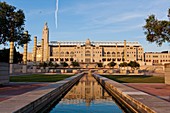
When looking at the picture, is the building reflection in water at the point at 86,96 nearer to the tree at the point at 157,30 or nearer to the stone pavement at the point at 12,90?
the stone pavement at the point at 12,90

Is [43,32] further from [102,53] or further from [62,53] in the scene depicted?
[102,53]

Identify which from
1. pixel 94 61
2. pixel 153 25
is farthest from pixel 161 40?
pixel 94 61

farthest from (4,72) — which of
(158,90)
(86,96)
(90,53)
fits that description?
(90,53)

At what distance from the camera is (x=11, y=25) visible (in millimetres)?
17203

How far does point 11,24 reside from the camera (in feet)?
56.4

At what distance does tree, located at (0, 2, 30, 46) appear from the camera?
53.7ft

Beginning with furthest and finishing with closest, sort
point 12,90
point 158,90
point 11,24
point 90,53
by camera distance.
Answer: point 90,53
point 11,24
point 158,90
point 12,90

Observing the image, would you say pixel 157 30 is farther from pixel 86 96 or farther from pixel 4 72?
pixel 4 72

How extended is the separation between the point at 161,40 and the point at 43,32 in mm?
122334

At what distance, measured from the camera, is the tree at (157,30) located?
1734cm

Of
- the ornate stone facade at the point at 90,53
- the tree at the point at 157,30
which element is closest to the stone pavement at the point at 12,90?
the tree at the point at 157,30

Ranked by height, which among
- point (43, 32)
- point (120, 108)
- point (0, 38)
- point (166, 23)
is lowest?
point (120, 108)

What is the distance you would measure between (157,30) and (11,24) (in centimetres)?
1092

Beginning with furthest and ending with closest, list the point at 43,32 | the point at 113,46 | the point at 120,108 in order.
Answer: the point at 113,46 < the point at 43,32 < the point at 120,108
